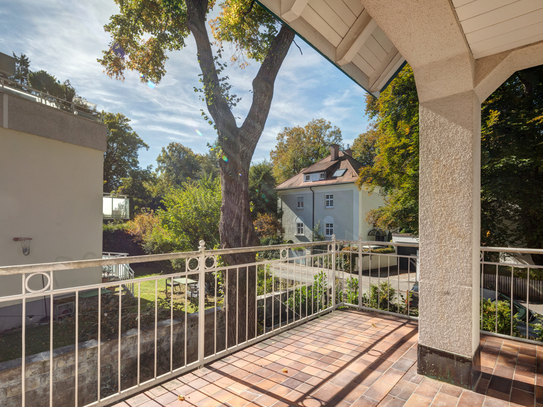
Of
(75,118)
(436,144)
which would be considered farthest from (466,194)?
(75,118)

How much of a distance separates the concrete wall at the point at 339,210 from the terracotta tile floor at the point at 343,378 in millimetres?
14903

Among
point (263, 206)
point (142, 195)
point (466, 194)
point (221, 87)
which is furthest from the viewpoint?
point (142, 195)

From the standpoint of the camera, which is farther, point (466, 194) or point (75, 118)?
point (75, 118)

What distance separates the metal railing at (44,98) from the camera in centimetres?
718

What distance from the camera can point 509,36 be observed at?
6.75ft

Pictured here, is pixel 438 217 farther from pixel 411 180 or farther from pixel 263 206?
pixel 263 206

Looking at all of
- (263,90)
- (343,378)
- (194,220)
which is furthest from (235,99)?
(194,220)

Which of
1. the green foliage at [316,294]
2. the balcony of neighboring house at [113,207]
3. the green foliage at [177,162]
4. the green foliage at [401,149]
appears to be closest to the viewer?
the green foliage at [316,294]

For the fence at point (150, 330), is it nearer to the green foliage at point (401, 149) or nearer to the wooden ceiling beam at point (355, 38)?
the wooden ceiling beam at point (355, 38)

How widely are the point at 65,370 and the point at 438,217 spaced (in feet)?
19.5

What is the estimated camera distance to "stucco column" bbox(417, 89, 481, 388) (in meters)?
2.25

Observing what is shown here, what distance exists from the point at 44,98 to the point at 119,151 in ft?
63.9

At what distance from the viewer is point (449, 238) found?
2324 mm

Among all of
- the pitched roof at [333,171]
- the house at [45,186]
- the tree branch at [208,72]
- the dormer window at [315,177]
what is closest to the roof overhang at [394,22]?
the tree branch at [208,72]
